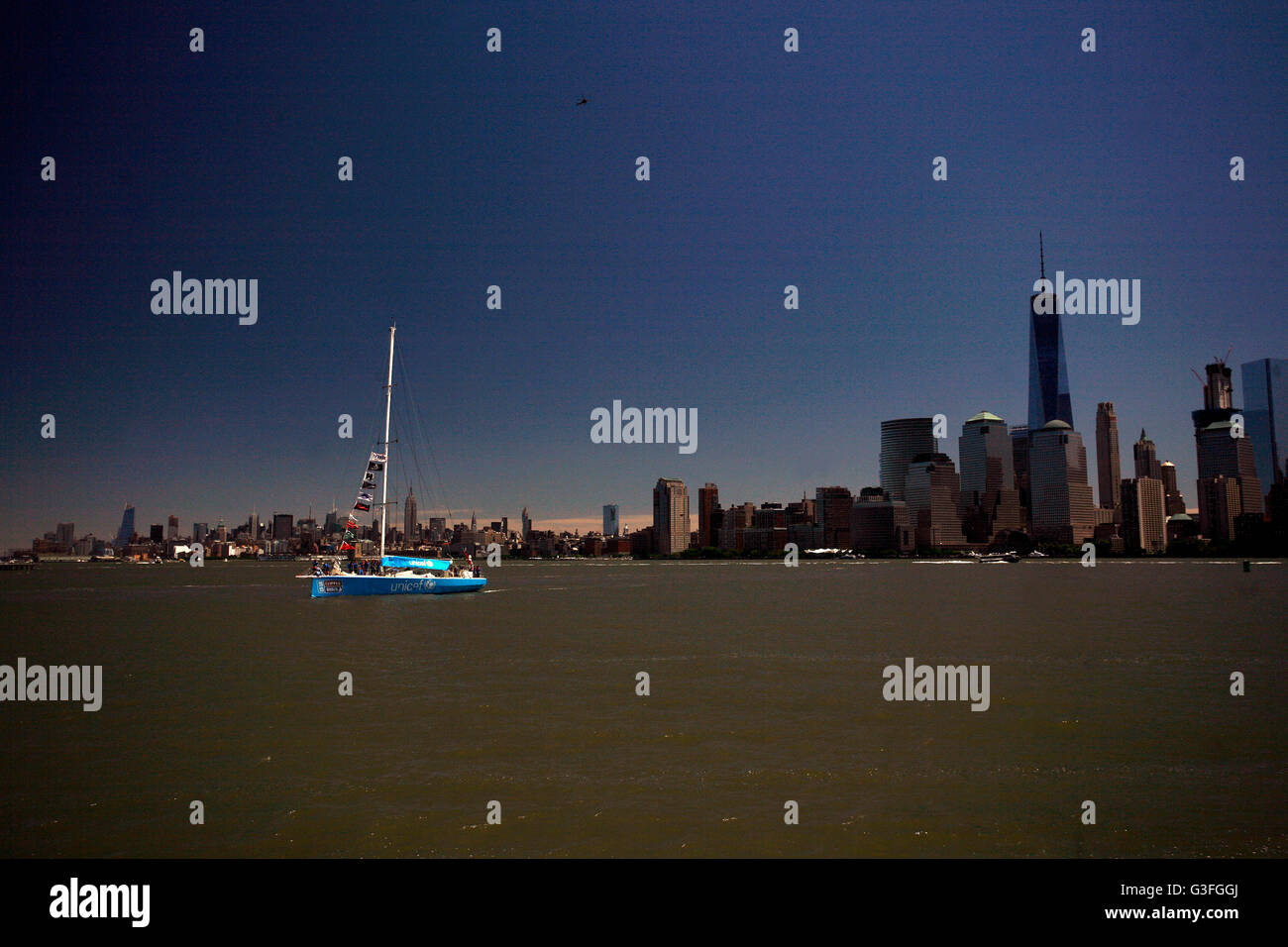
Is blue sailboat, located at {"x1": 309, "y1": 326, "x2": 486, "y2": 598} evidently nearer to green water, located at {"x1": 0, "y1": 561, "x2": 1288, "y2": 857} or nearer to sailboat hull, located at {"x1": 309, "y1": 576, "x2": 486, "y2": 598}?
sailboat hull, located at {"x1": 309, "y1": 576, "x2": 486, "y2": 598}

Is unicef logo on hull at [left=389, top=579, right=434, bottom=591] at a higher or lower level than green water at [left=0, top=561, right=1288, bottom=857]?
lower

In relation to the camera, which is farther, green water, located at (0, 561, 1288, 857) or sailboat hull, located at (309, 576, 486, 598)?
sailboat hull, located at (309, 576, 486, 598)

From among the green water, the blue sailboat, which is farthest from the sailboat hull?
the green water

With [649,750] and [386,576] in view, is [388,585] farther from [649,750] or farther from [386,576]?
[649,750]

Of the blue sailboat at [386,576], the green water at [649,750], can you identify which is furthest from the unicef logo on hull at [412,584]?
the green water at [649,750]

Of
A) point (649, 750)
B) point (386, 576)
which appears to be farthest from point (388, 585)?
point (649, 750)
